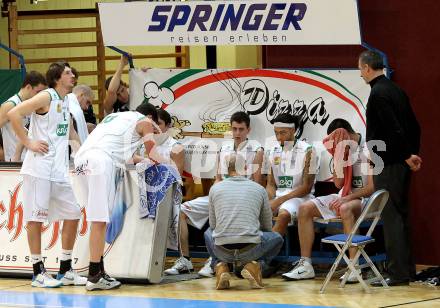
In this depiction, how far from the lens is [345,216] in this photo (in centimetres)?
913

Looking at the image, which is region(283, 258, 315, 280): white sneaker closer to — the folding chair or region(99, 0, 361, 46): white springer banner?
the folding chair

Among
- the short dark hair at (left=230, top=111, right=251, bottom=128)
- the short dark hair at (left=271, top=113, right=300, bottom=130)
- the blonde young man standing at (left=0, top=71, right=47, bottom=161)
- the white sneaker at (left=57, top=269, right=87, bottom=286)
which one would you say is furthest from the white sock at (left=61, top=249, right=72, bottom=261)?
the short dark hair at (left=271, top=113, right=300, bottom=130)

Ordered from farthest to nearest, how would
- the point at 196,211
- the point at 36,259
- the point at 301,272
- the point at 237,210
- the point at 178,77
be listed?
the point at 178,77 < the point at 196,211 < the point at 301,272 < the point at 36,259 < the point at 237,210

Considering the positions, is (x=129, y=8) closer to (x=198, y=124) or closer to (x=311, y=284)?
(x=198, y=124)

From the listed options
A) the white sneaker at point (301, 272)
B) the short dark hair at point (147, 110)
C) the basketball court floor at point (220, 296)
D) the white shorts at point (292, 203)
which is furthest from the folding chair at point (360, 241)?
the short dark hair at point (147, 110)

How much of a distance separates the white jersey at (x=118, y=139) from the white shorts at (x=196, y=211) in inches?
45.6

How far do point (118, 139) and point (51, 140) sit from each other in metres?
0.62

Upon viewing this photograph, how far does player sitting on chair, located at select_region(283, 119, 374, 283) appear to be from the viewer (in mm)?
9258

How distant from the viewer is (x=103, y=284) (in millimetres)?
8750

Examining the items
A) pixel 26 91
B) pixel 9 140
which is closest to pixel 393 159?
pixel 26 91

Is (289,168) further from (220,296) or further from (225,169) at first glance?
(220,296)

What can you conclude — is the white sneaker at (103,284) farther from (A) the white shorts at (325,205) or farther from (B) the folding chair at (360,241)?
(A) the white shorts at (325,205)

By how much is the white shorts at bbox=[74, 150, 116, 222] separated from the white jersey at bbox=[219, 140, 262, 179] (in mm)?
1512

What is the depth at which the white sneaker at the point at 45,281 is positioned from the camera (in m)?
8.90
